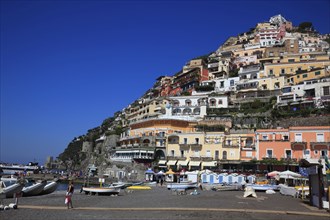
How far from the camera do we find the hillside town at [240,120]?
43.2 meters

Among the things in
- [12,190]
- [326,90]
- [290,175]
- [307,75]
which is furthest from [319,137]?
[12,190]

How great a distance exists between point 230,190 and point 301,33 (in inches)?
3296

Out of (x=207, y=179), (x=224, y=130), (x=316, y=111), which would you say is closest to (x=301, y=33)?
(x=316, y=111)

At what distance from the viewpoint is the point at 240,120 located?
53.5 meters

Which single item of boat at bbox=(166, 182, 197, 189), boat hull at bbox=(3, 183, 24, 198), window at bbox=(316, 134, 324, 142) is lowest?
boat at bbox=(166, 182, 197, 189)

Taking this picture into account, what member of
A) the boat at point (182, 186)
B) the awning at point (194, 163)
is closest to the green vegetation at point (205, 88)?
the awning at point (194, 163)

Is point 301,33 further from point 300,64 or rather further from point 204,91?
point 204,91

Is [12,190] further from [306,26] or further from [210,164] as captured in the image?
[306,26]

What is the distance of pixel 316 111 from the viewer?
48062 mm

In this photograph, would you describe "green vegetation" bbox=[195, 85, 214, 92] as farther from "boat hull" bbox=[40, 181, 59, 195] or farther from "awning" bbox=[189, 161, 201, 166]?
"boat hull" bbox=[40, 181, 59, 195]

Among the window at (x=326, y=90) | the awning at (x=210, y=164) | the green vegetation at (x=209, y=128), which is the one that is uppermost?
the window at (x=326, y=90)

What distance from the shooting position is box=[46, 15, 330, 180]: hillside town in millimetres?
43156

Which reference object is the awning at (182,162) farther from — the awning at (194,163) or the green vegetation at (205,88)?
the green vegetation at (205,88)

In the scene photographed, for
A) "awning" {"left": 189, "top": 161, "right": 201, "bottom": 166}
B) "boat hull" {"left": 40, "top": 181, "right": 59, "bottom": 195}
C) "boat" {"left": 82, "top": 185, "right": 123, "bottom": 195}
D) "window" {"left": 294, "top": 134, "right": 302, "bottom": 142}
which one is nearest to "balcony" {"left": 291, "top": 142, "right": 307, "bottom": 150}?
"window" {"left": 294, "top": 134, "right": 302, "bottom": 142}
